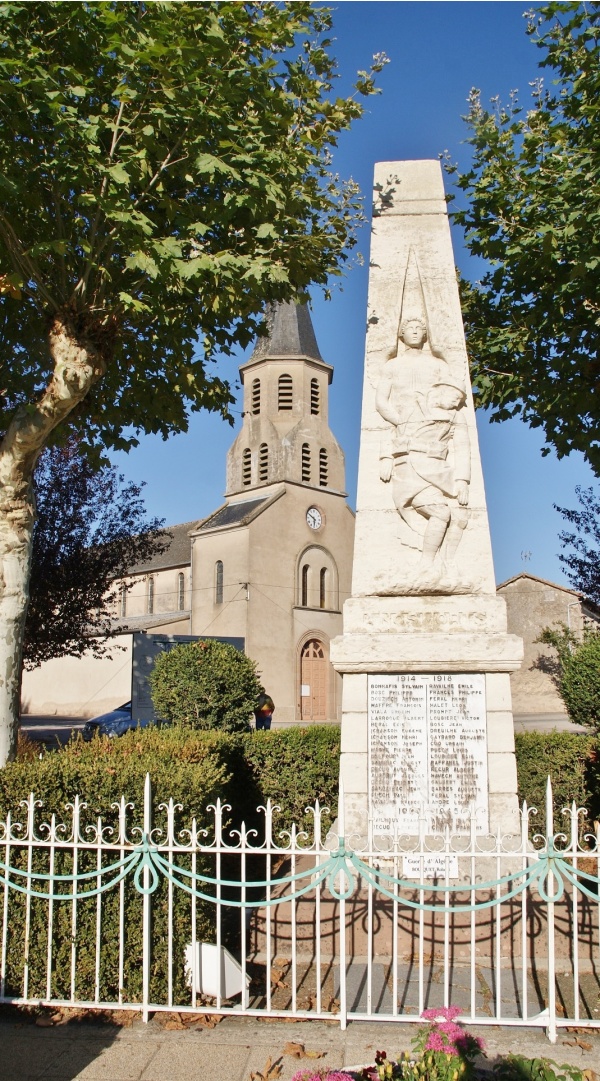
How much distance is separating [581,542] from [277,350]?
976 inches

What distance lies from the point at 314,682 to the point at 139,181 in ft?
98.2

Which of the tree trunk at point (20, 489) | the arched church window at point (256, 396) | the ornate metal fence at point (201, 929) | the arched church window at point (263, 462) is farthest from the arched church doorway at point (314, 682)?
the ornate metal fence at point (201, 929)

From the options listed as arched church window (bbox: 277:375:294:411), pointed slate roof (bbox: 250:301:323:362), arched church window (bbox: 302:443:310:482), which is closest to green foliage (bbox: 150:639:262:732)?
arched church window (bbox: 302:443:310:482)

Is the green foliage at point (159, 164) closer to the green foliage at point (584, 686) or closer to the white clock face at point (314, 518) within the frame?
Result: the green foliage at point (584, 686)

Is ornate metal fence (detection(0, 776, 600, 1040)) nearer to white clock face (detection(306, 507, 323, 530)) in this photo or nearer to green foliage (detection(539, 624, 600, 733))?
green foliage (detection(539, 624, 600, 733))

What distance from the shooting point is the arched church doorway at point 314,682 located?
3547 centimetres

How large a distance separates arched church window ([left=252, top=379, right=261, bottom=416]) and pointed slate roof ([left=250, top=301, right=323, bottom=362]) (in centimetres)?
124

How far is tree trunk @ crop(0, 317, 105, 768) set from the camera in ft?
23.5

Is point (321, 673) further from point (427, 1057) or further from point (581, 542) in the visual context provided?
point (427, 1057)

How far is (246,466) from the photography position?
40.5 metres

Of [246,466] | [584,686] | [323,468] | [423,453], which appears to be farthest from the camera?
[246,466]

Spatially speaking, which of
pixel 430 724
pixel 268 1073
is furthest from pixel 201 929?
pixel 430 724

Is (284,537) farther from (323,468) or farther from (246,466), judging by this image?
(246,466)

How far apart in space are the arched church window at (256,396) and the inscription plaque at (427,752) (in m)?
34.7
